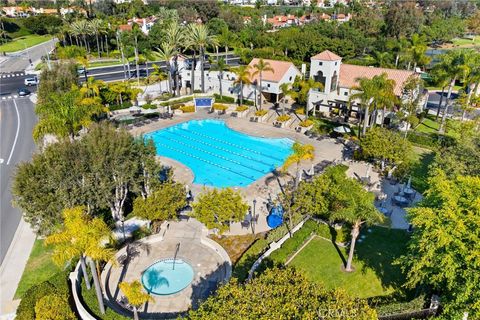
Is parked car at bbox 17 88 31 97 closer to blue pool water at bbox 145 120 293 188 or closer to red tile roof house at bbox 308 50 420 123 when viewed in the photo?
blue pool water at bbox 145 120 293 188

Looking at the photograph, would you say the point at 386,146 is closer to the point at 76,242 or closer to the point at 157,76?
the point at 76,242

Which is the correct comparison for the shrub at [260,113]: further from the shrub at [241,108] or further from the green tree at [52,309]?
the green tree at [52,309]

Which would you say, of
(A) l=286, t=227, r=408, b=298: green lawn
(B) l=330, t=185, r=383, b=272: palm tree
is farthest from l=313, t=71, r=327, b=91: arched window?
(B) l=330, t=185, r=383, b=272: palm tree

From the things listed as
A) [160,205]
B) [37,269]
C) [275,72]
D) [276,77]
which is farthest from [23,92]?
[160,205]

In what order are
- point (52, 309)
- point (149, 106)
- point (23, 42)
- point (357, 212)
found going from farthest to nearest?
point (23, 42)
point (149, 106)
point (357, 212)
point (52, 309)

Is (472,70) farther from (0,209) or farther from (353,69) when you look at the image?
(0,209)

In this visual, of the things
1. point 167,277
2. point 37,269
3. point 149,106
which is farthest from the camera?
point 149,106

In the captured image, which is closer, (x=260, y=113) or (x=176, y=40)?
(x=260, y=113)

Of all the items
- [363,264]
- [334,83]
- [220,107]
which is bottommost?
[363,264]
